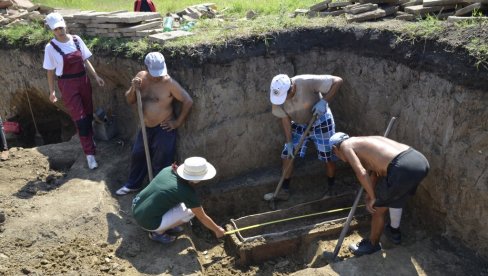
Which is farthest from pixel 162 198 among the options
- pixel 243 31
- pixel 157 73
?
pixel 243 31

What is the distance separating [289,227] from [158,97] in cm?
241

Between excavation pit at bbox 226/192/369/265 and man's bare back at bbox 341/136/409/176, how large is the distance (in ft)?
3.39

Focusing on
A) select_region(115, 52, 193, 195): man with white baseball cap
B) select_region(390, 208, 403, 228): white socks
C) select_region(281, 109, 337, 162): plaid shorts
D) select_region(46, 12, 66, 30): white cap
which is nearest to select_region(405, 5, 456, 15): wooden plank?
select_region(281, 109, 337, 162): plaid shorts

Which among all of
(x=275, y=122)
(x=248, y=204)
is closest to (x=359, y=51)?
(x=275, y=122)

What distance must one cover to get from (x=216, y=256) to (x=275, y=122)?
220 centimetres

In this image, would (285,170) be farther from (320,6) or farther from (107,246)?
(320,6)

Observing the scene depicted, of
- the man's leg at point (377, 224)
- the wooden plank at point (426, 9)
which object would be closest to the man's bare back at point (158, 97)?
the man's leg at point (377, 224)

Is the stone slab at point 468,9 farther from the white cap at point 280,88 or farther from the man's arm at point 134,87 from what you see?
the man's arm at point 134,87

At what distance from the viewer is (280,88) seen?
5.66m

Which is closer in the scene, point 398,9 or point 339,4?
Result: point 398,9

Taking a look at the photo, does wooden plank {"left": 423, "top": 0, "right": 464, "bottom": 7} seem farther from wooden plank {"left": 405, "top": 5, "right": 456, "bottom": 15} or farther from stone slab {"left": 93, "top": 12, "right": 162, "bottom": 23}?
stone slab {"left": 93, "top": 12, "right": 162, "bottom": 23}

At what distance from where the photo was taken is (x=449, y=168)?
5.37 meters

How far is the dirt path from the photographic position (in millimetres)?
5051

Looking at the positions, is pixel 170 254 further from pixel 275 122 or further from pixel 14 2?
pixel 14 2
